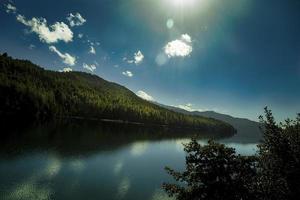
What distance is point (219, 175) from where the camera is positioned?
17.5m

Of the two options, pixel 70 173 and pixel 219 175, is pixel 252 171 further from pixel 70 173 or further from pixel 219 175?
pixel 70 173

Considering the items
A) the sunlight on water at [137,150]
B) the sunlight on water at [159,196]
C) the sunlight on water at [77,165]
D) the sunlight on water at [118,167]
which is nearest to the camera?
the sunlight on water at [159,196]

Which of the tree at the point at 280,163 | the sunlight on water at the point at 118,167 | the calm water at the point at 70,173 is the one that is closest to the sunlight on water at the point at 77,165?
the calm water at the point at 70,173

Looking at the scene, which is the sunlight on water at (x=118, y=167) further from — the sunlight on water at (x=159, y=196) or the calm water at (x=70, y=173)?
the sunlight on water at (x=159, y=196)

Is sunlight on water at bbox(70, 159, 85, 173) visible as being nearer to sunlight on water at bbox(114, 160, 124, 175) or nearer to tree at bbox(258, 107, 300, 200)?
sunlight on water at bbox(114, 160, 124, 175)

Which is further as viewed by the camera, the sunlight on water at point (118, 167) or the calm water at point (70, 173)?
the sunlight on water at point (118, 167)

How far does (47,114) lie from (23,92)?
27516 mm

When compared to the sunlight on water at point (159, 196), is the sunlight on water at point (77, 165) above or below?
above

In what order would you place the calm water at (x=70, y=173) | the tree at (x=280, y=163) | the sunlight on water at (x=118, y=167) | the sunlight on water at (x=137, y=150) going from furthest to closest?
the sunlight on water at (x=137, y=150) → the sunlight on water at (x=118, y=167) → the calm water at (x=70, y=173) → the tree at (x=280, y=163)

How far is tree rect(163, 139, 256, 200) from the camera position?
16766 mm

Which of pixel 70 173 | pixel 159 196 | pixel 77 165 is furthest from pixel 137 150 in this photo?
pixel 159 196

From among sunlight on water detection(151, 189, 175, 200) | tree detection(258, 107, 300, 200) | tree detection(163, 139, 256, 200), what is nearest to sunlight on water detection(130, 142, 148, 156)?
sunlight on water detection(151, 189, 175, 200)

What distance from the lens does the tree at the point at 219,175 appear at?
660 inches

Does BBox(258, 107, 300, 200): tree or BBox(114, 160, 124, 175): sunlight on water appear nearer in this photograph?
BBox(258, 107, 300, 200): tree
